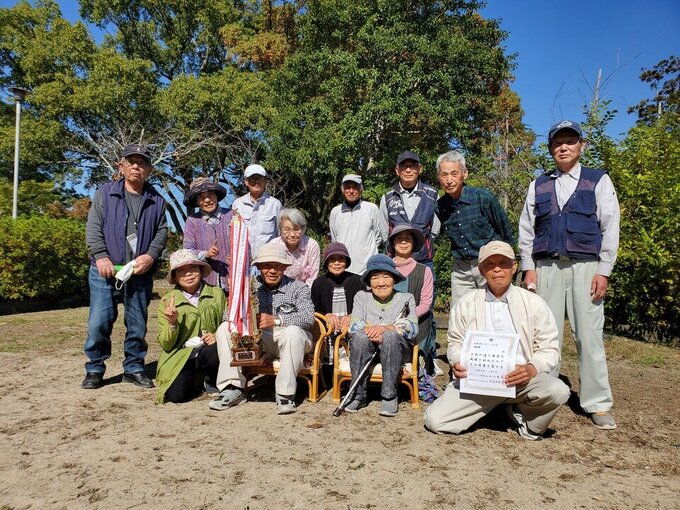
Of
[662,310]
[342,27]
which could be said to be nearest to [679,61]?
[342,27]

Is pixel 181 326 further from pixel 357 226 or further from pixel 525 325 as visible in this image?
pixel 525 325

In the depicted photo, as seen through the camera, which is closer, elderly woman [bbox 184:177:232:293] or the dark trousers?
the dark trousers

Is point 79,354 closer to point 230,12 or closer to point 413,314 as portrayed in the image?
point 413,314

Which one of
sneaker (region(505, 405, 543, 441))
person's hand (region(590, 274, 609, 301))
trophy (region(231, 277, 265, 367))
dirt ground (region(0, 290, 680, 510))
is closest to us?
dirt ground (region(0, 290, 680, 510))

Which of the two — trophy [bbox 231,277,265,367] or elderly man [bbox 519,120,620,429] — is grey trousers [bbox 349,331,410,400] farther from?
elderly man [bbox 519,120,620,429]

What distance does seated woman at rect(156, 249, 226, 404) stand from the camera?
14.2 ft

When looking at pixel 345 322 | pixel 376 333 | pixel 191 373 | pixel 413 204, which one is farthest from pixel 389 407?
Answer: pixel 413 204

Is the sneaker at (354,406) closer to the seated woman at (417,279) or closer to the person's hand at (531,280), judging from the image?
the seated woman at (417,279)

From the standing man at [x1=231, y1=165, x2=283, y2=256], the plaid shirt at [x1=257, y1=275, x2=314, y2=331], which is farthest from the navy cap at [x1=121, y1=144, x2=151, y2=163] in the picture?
the plaid shirt at [x1=257, y1=275, x2=314, y2=331]

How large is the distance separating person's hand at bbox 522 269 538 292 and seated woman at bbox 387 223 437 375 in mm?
819

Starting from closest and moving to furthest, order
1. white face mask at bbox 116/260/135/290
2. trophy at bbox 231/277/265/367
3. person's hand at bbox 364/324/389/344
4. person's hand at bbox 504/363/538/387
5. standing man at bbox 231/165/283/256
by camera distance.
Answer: person's hand at bbox 504/363/538/387 < trophy at bbox 231/277/265/367 < person's hand at bbox 364/324/389/344 < white face mask at bbox 116/260/135/290 < standing man at bbox 231/165/283/256

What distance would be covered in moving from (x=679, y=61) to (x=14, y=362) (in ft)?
118

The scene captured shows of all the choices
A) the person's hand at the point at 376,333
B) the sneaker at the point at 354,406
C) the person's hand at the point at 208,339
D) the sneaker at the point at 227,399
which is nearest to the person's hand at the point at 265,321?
the person's hand at the point at 208,339

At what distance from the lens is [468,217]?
4.64 metres
